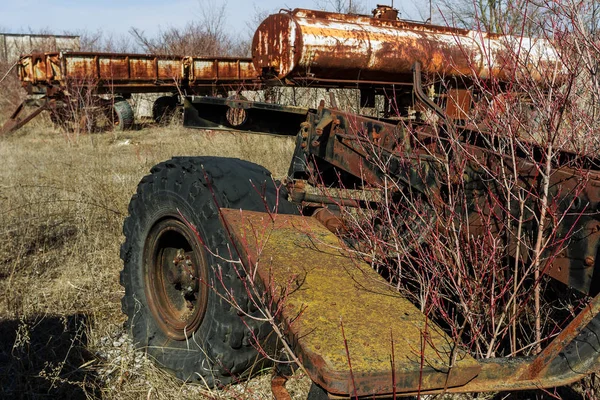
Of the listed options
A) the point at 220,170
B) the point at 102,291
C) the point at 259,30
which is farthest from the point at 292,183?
the point at 259,30

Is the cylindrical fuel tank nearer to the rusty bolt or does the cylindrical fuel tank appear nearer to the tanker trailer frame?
the tanker trailer frame

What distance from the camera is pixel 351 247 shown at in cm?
279

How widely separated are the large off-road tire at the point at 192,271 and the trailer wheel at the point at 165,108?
12745 mm

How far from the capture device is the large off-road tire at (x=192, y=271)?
9.02ft

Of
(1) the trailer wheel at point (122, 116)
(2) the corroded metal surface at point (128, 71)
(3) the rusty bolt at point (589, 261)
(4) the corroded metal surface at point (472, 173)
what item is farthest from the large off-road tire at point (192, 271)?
(1) the trailer wheel at point (122, 116)

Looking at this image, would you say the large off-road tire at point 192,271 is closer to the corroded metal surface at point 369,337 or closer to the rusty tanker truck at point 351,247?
the rusty tanker truck at point 351,247

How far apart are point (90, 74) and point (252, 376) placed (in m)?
12.4

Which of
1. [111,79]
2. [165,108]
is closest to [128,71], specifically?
[111,79]

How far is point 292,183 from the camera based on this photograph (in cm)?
376

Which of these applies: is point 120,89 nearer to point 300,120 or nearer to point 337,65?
point 337,65

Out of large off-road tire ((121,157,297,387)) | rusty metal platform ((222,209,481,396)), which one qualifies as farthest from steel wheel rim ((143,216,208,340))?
rusty metal platform ((222,209,481,396))

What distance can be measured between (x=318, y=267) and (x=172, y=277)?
4.39ft

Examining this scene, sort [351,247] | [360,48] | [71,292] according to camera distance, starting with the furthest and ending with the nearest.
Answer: [360,48] < [71,292] < [351,247]

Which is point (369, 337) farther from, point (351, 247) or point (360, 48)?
point (360, 48)
